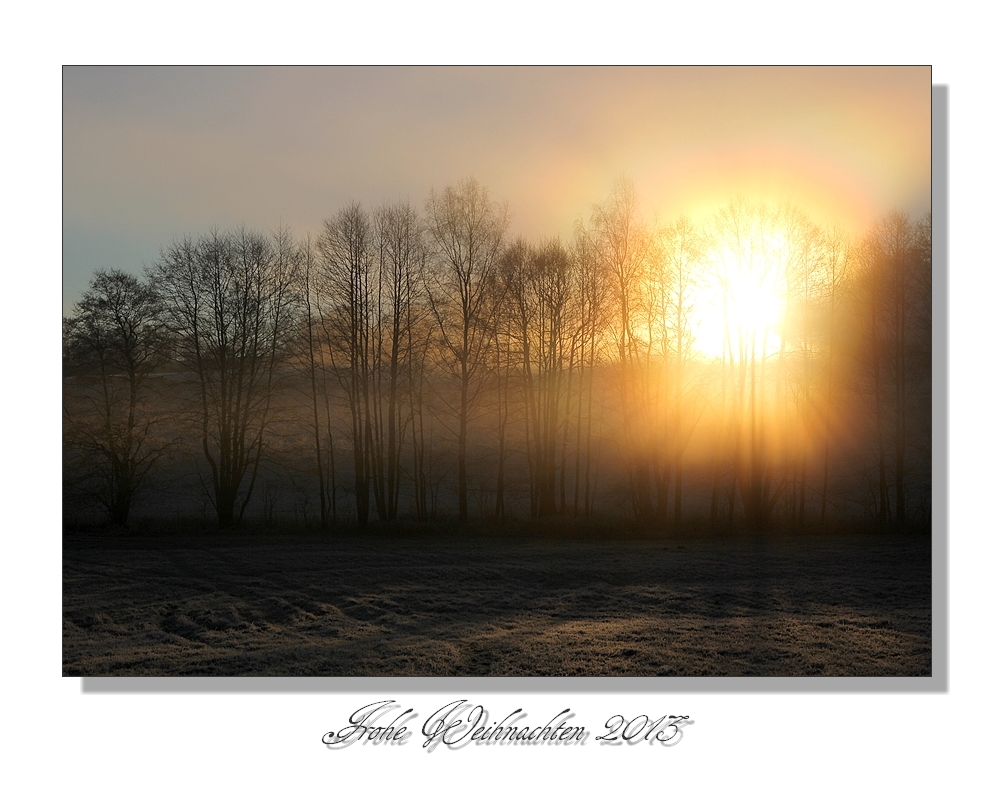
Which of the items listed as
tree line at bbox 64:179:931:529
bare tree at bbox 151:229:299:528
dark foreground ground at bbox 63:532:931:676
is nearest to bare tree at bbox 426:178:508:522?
tree line at bbox 64:179:931:529

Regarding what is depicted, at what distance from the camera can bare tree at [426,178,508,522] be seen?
6.38 m

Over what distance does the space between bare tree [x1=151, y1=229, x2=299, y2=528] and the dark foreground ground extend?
1431 mm

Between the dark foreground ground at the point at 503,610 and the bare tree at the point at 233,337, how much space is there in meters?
1.43

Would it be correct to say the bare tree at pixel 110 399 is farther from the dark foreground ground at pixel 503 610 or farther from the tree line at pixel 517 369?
the dark foreground ground at pixel 503 610

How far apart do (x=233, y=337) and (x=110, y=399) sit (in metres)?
2.94

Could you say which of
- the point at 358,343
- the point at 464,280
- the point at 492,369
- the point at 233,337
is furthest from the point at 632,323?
the point at 233,337

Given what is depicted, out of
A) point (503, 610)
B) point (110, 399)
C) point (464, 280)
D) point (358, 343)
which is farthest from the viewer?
point (358, 343)

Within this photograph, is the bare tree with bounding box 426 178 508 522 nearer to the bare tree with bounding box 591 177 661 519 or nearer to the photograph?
the photograph

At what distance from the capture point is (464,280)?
7.95 m

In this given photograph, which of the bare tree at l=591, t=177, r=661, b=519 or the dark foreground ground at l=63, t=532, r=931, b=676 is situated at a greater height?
the bare tree at l=591, t=177, r=661, b=519

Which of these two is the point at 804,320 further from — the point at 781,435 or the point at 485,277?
the point at 485,277

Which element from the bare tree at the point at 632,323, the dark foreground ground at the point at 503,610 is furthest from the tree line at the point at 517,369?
the dark foreground ground at the point at 503,610

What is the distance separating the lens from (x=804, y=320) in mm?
6742

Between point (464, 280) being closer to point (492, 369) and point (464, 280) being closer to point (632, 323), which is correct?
point (492, 369)
